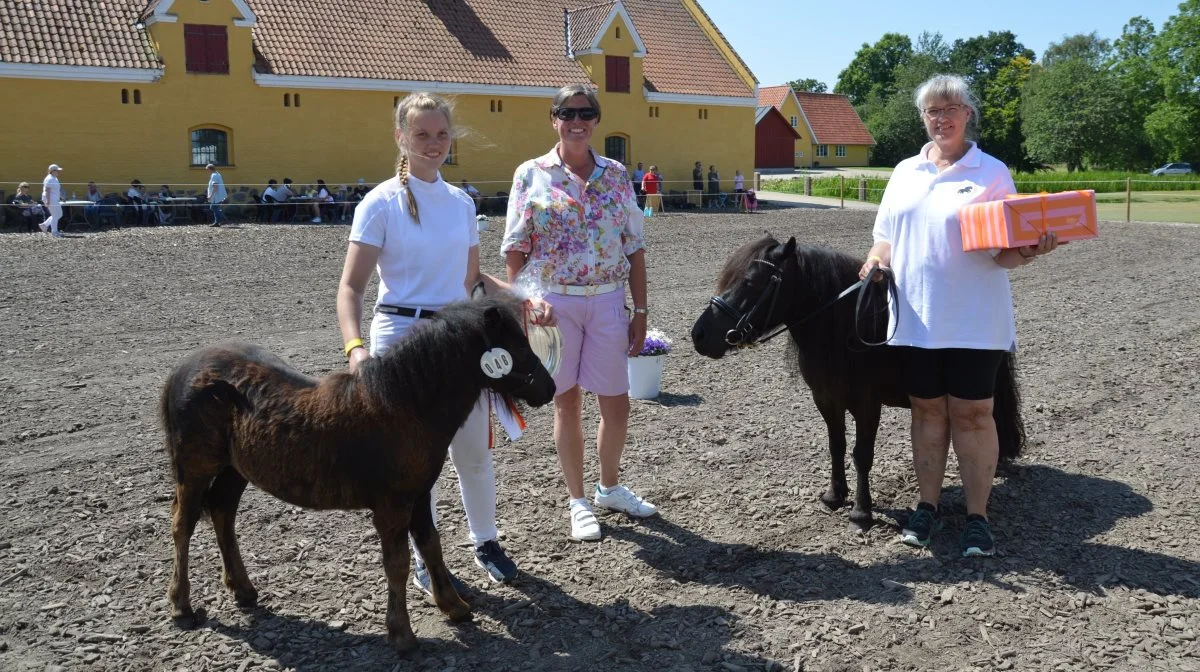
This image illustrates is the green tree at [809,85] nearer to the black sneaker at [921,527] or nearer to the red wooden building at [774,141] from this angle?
the red wooden building at [774,141]

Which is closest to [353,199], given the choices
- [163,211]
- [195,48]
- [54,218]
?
[163,211]

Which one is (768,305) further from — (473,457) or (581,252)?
(473,457)

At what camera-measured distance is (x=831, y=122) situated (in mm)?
69000

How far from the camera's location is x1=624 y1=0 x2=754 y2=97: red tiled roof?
3581 cm

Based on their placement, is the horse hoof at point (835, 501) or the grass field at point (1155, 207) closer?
the horse hoof at point (835, 501)

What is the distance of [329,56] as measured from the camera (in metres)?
28.3

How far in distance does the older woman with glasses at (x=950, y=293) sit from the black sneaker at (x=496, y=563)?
2.00 m

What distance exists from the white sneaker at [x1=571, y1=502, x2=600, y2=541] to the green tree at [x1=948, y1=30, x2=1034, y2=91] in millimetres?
100744

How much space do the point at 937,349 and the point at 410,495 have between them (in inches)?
102

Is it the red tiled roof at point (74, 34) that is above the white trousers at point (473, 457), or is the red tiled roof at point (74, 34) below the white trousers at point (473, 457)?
above

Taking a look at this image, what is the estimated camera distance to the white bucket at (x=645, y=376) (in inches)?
300

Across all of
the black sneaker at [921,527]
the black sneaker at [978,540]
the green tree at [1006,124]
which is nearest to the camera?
the black sneaker at [978,540]

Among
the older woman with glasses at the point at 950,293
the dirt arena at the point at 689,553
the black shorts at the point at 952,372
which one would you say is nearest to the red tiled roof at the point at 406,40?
the dirt arena at the point at 689,553

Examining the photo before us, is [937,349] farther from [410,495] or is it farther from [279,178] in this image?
[279,178]
